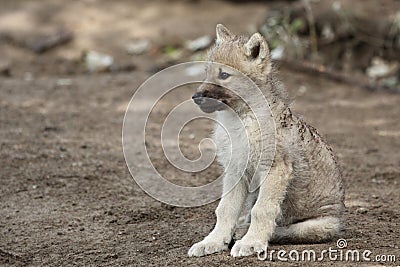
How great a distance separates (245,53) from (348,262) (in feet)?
5.34

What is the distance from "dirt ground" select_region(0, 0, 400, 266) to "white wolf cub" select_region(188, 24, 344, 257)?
188 millimetres

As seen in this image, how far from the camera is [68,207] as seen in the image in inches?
269

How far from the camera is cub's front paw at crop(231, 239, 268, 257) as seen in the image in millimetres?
5230

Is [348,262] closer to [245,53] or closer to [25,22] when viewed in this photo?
[245,53]

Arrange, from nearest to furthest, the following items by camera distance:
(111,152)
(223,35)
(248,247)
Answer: (248,247)
(223,35)
(111,152)

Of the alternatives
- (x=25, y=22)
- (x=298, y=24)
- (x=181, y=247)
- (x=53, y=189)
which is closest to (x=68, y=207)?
(x=53, y=189)

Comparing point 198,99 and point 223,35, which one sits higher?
point 223,35

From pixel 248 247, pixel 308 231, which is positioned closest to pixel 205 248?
pixel 248 247

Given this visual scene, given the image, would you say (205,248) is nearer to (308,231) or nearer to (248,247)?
(248,247)

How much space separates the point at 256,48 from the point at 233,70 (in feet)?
0.78

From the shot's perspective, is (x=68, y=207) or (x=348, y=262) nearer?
(x=348, y=262)

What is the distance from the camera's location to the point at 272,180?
209 inches

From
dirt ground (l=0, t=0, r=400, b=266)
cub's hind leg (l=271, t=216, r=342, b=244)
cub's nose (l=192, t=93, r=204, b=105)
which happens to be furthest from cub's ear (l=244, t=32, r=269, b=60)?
dirt ground (l=0, t=0, r=400, b=266)

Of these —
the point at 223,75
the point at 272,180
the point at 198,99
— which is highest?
the point at 223,75
